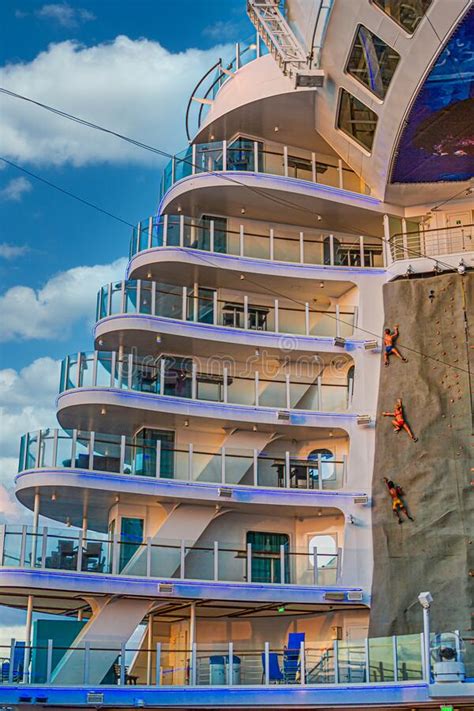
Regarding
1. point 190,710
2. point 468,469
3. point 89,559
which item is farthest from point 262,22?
point 190,710

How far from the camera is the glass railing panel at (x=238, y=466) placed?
109 ft

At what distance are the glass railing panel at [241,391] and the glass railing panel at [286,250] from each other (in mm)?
4598

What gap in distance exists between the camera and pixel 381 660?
27781 millimetres

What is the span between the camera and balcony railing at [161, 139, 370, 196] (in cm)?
3616

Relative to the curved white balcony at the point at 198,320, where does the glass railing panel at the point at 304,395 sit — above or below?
below

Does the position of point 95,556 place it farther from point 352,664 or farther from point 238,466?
point 352,664

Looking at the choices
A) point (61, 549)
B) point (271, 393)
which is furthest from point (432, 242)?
point (61, 549)

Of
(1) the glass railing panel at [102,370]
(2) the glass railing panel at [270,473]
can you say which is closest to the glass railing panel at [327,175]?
(2) the glass railing panel at [270,473]

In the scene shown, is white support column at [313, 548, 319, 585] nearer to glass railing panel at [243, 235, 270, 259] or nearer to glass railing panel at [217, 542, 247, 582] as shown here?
glass railing panel at [217, 542, 247, 582]

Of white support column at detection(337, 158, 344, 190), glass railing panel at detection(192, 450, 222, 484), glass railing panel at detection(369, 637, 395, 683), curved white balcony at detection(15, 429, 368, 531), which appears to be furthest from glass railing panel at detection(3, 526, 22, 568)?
white support column at detection(337, 158, 344, 190)

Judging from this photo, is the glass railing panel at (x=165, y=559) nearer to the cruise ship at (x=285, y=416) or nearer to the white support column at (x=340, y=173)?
the cruise ship at (x=285, y=416)

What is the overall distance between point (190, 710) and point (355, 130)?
1886cm

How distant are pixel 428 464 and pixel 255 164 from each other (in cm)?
1176

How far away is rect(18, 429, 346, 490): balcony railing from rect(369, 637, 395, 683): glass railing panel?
6.51 metres
